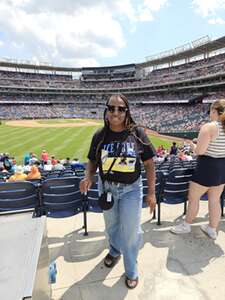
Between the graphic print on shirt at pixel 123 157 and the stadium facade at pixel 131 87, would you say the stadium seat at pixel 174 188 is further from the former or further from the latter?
the stadium facade at pixel 131 87

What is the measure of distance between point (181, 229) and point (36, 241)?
2.90 m

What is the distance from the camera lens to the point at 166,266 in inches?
124

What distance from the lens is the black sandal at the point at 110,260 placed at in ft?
10.5

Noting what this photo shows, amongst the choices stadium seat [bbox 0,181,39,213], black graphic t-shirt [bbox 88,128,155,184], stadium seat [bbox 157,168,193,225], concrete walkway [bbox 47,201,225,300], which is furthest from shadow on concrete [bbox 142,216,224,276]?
stadium seat [bbox 0,181,39,213]

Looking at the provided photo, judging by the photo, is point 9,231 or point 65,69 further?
point 65,69

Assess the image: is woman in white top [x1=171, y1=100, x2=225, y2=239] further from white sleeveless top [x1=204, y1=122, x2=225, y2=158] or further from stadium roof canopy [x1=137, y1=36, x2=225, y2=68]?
stadium roof canopy [x1=137, y1=36, x2=225, y2=68]

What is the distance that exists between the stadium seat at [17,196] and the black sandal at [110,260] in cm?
150

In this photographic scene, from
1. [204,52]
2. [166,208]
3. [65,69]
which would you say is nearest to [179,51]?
[204,52]

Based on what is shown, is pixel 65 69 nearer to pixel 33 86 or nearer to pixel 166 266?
pixel 33 86

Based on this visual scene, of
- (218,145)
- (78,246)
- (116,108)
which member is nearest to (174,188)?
(218,145)

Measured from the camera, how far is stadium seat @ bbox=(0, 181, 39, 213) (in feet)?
12.7

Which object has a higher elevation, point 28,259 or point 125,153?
point 125,153

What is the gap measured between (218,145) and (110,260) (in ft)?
7.73

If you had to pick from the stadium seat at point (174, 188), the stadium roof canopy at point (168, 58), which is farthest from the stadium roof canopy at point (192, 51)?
the stadium seat at point (174, 188)
